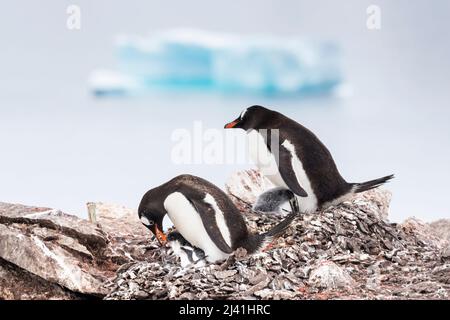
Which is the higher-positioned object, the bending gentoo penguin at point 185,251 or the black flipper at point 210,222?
the black flipper at point 210,222

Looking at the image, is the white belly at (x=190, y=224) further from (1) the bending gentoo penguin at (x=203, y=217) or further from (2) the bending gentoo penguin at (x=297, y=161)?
(2) the bending gentoo penguin at (x=297, y=161)

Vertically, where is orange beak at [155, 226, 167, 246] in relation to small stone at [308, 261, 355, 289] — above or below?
above

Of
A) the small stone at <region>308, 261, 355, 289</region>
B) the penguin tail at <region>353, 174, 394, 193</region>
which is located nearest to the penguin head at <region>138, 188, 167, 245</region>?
the small stone at <region>308, 261, 355, 289</region>

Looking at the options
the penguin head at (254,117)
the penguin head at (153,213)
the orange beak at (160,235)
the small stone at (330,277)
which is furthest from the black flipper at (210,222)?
the penguin head at (254,117)

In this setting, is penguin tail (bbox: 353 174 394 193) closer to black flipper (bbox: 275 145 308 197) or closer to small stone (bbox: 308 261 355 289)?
black flipper (bbox: 275 145 308 197)

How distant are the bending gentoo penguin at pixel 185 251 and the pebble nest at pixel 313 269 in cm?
5

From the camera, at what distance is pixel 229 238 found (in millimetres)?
4121

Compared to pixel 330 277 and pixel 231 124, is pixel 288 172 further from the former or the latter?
pixel 330 277

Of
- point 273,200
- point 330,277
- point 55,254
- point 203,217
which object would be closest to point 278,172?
point 273,200

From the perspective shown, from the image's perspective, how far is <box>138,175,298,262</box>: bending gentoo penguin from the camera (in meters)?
4.10

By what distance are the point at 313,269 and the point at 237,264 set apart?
0.43 m

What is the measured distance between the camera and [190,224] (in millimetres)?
4184

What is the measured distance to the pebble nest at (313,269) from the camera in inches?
148
